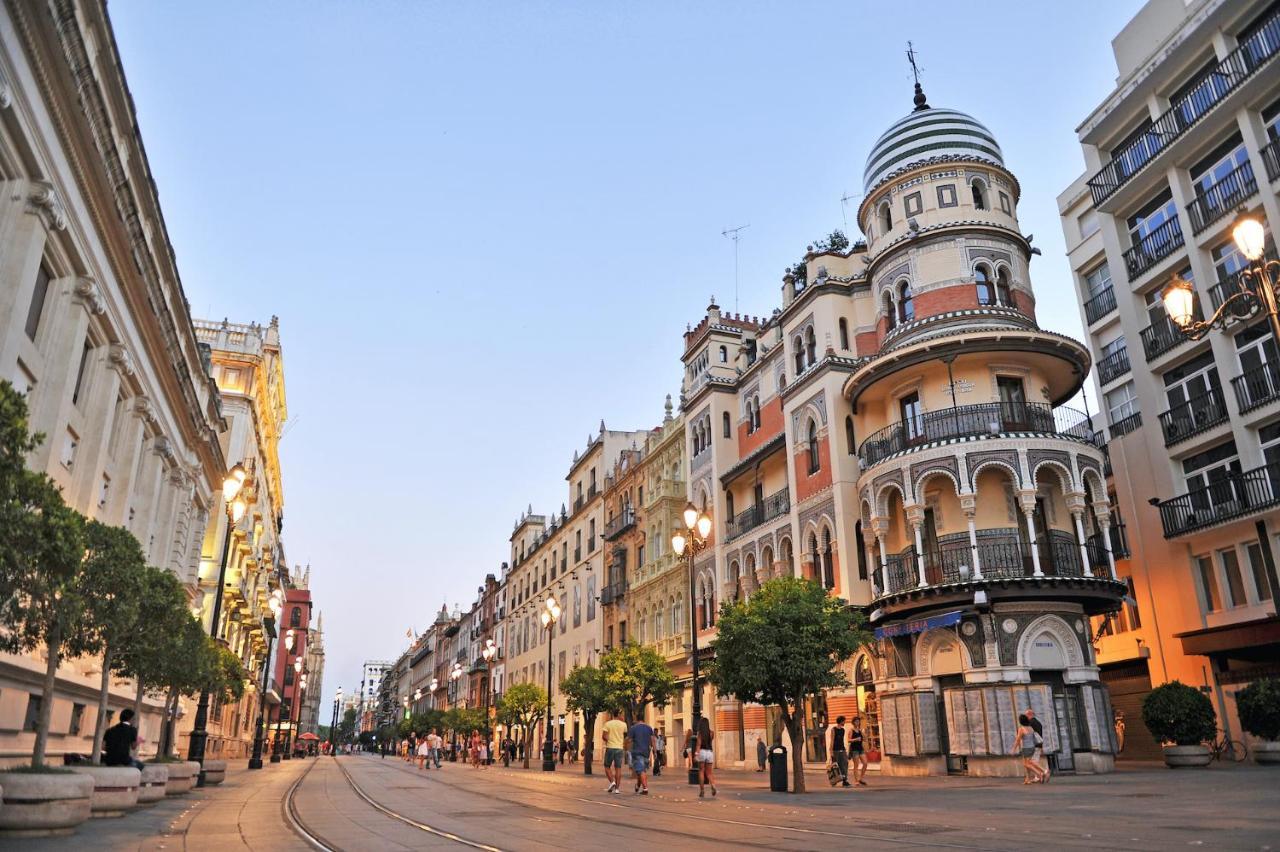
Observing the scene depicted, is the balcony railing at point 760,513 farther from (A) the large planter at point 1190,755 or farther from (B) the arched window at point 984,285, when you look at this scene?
(A) the large planter at point 1190,755

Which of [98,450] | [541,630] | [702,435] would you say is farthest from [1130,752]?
[541,630]

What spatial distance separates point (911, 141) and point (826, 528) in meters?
15.0

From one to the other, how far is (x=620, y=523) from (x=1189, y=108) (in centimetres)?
3303

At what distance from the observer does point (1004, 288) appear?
3033 centimetres

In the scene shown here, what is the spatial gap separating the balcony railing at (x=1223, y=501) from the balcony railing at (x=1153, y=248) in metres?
8.19

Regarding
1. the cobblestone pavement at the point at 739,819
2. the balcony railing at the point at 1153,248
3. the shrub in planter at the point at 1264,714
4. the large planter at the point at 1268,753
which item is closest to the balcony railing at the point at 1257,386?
the balcony railing at the point at 1153,248

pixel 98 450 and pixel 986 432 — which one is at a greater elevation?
pixel 986 432

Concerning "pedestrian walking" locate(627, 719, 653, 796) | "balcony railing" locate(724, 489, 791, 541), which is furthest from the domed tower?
"pedestrian walking" locate(627, 719, 653, 796)

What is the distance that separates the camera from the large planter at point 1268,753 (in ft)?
75.2

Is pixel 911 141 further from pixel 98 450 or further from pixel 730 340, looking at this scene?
pixel 98 450

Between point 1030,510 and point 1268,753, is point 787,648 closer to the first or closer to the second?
point 1030,510

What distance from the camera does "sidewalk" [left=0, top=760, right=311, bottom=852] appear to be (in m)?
9.59

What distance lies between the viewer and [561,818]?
516 inches

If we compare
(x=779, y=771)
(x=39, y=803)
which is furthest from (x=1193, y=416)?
(x=39, y=803)
